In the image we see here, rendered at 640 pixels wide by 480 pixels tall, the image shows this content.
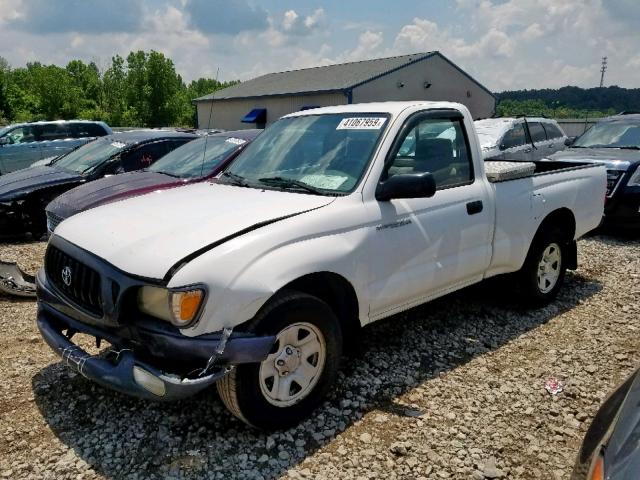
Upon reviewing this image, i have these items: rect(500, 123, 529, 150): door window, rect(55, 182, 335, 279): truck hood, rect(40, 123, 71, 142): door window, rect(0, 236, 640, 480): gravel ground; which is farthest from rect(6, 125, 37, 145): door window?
rect(55, 182, 335, 279): truck hood

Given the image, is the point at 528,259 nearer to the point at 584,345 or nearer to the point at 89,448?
the point at 584,345

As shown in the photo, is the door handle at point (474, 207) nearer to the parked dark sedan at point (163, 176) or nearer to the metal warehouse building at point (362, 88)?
the parked dark sedan at point (163, 176)

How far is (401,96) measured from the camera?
31.3 meters

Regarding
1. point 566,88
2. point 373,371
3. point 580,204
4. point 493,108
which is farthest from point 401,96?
point 566,88

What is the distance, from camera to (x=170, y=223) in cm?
313

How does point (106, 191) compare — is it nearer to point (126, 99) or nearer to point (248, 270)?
point (248, 270)

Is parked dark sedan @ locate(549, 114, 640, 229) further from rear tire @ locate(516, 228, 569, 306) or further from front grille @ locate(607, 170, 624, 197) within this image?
rear tire @ locate(516, 228, 569, 306)

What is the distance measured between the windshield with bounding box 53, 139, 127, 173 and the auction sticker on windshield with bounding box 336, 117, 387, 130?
17.0ft

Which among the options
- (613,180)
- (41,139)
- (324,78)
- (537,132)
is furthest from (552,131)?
(324,78)

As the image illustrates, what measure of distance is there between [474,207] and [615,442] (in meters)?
2.54

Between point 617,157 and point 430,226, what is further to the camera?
point 617,157

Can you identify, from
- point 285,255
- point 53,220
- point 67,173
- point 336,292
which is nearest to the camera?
point 285,255

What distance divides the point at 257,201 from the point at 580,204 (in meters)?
3.58

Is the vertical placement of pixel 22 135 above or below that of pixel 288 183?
above
